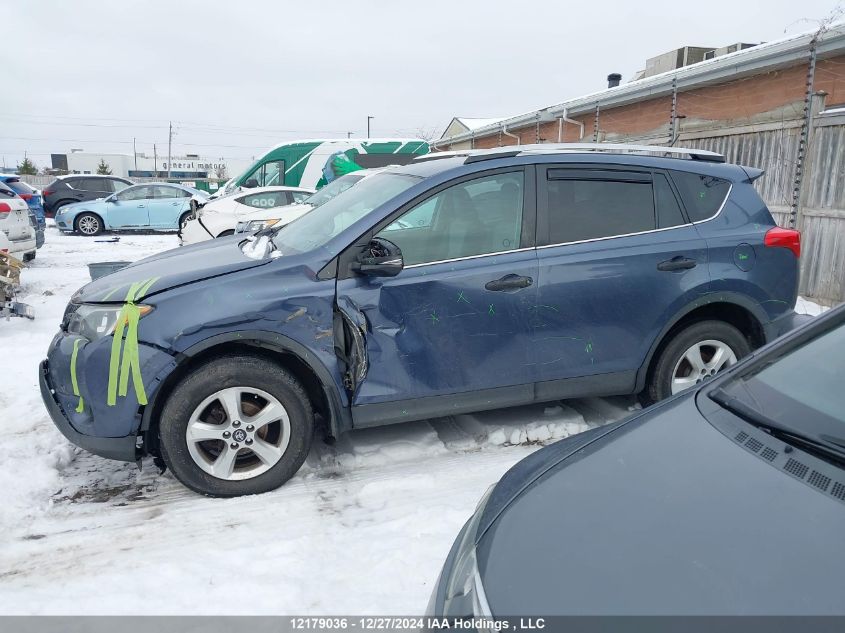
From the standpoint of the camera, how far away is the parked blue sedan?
17.2 meters

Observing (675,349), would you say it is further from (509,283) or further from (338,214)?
(338,214)

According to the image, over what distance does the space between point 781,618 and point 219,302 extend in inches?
110

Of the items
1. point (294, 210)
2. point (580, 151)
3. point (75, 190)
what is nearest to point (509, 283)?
point (580, 151)

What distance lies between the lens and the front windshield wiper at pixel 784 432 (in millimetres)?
1746

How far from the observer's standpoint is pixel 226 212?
39.0 feet

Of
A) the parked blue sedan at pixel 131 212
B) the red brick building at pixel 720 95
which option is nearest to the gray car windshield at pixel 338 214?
the red brick building at pixel 720 95

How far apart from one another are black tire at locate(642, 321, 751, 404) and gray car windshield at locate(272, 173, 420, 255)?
200cm

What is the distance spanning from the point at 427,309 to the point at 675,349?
1.76 metres

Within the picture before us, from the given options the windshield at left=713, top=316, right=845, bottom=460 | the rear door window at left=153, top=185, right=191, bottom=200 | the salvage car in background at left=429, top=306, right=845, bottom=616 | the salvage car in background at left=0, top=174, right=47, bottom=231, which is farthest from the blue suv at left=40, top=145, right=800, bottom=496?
the rear door window at left=153, top=185, right=191, bottom=200

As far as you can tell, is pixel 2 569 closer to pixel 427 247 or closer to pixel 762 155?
pixel 427 247

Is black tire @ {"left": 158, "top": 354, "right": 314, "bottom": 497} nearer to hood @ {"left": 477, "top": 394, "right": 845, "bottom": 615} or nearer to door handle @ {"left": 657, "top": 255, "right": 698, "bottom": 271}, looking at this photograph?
hood @ {"left": 477, "top": 394, "right": 845, "bottom": 615}

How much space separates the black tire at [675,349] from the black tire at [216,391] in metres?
2.27

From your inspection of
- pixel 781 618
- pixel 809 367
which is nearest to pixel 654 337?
pixel 809 367

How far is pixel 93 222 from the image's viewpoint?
17.4 metres
